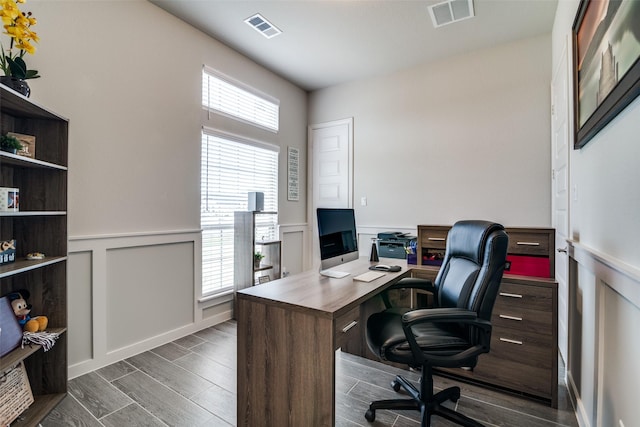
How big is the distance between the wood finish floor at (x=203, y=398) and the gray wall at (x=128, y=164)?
0.32 metres

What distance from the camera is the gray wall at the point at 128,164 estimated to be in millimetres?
2152

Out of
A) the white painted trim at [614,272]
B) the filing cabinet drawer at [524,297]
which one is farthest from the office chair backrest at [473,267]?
the filing cabinet drawer at [524,297]

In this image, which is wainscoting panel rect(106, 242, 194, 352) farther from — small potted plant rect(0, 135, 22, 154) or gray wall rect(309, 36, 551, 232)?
gray wall rect(309, 36, 551, 232)

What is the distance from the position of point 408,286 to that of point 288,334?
0.90 m

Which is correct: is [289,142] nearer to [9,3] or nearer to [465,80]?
[465,80]

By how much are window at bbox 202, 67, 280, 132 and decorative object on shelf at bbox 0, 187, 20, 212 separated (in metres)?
1.84

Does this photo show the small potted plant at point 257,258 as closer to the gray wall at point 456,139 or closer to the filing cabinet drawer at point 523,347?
the gray wall at point 456,139

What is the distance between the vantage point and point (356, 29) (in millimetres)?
2992

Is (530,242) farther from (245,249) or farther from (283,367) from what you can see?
(245,249)

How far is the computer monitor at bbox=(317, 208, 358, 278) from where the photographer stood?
200cm

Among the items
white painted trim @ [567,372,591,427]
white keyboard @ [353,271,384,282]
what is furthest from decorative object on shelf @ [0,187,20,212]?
white painted trim @ [567,372,591,427]

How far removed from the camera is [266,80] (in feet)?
12.7

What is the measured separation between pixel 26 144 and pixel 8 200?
15.9 inches

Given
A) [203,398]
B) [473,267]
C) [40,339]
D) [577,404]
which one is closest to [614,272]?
[473,267]
